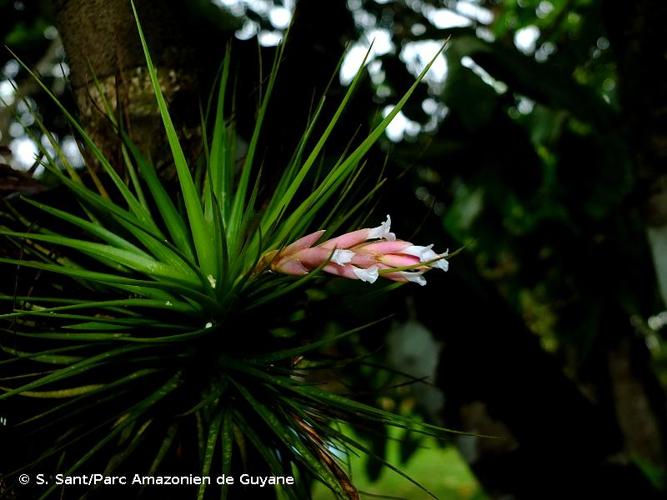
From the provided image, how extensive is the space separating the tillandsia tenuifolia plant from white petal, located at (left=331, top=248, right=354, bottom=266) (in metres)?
0.04

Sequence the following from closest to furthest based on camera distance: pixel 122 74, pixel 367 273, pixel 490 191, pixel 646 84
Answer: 1. pixel 367 273
2. pixel 122 74
3. pixel 646 84
4. pixel 490 191

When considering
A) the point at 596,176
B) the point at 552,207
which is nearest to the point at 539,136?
the point at 596,176

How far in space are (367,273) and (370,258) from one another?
0.10 feet

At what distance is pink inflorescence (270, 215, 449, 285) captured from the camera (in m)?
0.81

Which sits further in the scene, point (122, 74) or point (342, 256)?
point (122, 74)

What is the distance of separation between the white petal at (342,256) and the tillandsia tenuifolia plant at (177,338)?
39 mm

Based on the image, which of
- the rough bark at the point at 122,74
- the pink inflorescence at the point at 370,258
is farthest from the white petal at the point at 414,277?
the rough bark at the point at 122,74

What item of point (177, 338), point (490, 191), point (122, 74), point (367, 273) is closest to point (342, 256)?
point (367, 273)

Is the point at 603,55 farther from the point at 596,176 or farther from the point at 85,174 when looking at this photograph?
the point at 85,174

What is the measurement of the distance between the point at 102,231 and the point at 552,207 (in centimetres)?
249

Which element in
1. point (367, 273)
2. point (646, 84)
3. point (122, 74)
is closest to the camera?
point (367, 273)

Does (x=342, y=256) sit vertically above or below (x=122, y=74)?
below

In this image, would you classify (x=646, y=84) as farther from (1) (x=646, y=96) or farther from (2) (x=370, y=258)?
(2) (x=370, y=258)

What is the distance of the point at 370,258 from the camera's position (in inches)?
32.6
